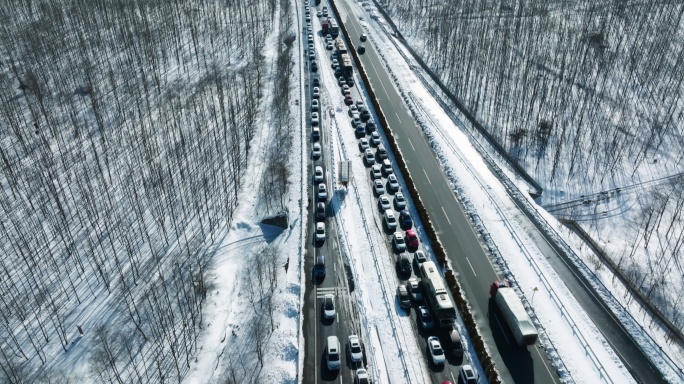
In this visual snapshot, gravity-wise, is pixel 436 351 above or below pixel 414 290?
below

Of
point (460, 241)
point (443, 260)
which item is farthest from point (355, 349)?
point (460, 241)

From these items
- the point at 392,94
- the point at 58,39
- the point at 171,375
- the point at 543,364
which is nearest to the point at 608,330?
the point at 543,364

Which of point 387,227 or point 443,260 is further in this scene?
point 387,227

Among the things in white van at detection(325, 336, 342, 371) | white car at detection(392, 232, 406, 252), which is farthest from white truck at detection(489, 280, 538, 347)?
white van at detection(325, 336, 342, 371)

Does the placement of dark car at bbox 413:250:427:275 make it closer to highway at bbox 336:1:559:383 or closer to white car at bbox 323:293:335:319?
highway at bbox 336:1:559:383

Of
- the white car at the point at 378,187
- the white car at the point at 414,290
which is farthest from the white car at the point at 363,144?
the white car at the point at 414,290

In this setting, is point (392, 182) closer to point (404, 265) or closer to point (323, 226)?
point (323, 226)

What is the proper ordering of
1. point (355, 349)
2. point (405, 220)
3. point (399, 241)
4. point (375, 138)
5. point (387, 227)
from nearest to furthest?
point (355, 349) → point (399, 241) → point (387, 227) → point (405, 220) → point (375, 138)

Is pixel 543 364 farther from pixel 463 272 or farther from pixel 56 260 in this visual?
pixel 56 260
